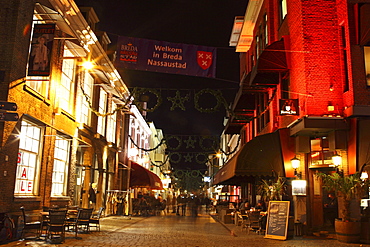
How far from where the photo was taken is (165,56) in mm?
15383

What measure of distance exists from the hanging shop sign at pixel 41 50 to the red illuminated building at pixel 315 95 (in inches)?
333

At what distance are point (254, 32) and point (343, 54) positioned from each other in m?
10.6

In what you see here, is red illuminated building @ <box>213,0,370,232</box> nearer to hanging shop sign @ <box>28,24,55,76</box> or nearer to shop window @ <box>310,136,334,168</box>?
shop window @ <box>310,136,334,168</box>

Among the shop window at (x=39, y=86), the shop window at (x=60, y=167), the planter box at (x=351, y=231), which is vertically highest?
the shop window at (x=39, y=86)

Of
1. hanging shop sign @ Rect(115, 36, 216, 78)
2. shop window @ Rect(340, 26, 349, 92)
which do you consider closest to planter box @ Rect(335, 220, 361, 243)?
shop window @ Rect(340, 26, 349, 92)

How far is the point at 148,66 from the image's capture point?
15469 millimetres

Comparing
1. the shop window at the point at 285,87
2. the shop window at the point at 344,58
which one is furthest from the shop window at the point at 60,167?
the shop window at the point at 344,58

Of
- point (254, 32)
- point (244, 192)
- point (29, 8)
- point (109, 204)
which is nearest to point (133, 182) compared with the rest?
point (109, 204)

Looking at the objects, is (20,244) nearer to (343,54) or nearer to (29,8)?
(29,8)

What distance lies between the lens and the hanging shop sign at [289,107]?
591 inches

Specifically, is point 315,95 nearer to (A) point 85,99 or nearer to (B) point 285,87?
(B) point 285,87

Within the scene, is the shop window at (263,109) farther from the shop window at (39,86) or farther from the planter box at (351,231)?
the shop window at (39,86)

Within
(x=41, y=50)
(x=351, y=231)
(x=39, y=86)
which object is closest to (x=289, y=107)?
(x=351, y=231)

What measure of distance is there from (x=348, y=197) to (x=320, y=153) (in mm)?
2652
